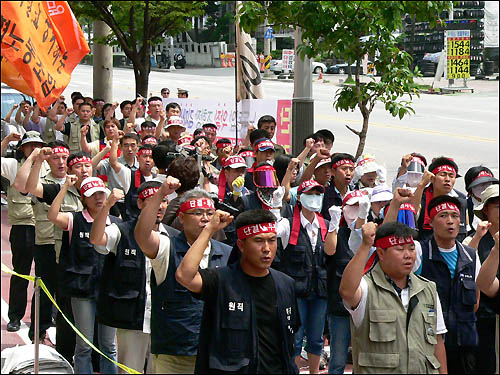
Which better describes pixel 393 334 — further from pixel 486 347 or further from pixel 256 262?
pixel 486 347

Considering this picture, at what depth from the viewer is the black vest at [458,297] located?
21.2 ft

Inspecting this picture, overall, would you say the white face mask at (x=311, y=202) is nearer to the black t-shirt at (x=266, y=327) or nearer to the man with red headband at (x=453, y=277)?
the man with red headband at (x=453, y=277)

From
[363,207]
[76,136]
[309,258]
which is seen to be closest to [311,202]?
[309,258]

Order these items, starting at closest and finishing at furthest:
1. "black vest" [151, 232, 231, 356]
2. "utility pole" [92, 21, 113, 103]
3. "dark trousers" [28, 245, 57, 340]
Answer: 1. "black vest" [151, 232, 231, 356]
2. "dark trousers" [28, 245, 57, 340]
3. "utility pole" [92, 21, 113, 103]

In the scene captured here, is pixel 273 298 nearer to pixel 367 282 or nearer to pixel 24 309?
pixel 367 282

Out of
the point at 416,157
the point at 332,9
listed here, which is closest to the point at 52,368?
the point at 416,157

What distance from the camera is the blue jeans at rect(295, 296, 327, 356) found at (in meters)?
8.02

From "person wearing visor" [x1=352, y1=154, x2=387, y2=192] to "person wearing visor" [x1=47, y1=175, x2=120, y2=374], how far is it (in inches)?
113

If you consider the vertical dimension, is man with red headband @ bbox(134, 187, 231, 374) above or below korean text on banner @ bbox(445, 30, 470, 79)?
below

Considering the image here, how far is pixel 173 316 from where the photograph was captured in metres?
6.33

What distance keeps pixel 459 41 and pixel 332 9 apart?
15801 mm

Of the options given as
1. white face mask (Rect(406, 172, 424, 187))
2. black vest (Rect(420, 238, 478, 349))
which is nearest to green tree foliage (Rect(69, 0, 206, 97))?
white face mask (Rect(406, 172, 424, 187))

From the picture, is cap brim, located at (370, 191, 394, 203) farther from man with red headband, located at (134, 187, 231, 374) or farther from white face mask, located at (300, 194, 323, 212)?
man with red headband, located at (134, 187, 231, 374)

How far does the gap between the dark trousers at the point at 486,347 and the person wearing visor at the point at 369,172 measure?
257 centimetres
